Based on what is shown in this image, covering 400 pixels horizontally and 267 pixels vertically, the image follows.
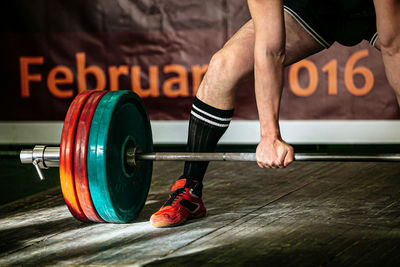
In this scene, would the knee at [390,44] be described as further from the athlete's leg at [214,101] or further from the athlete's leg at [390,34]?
the athlete's leg at [214,101]

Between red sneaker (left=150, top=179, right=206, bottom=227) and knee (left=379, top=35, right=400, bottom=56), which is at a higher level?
knee (left=379, top=35, right=400, bottom=56)

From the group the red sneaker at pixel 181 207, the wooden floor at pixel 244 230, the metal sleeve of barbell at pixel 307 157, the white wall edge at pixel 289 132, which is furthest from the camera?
the white wall edge at pixel 289 132

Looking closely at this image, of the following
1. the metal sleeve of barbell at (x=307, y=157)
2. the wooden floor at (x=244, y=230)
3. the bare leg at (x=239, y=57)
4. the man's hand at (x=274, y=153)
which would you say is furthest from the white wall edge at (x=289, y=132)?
the man's hand at (x=274, y=153)

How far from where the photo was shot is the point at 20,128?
3.38 metres

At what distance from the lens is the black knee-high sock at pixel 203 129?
6.06ft

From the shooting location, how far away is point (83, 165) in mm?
1630

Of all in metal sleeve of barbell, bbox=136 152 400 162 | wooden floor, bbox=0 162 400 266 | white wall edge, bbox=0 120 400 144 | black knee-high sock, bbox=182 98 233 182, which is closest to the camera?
wooden floor, bbox=0 162 400 266

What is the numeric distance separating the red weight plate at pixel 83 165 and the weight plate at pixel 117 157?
0.01 meters

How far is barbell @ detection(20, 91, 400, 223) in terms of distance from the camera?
5.37 ft

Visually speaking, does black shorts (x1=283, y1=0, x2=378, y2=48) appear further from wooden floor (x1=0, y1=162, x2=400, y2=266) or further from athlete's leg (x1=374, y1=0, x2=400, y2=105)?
wooden floor (x1=0, y1=162, x2=400, y2=266)

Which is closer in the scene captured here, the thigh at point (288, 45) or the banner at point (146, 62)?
the thigh at point (288, 45)

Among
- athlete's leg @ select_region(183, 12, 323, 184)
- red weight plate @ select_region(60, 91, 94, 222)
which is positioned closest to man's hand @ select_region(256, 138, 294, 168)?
athlete's leg @ select_region(183, 12, 323, 184)

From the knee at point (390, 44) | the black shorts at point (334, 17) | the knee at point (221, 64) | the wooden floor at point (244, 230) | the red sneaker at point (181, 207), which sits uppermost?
the black shorts at point (334, 17)

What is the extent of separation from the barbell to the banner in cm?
141
